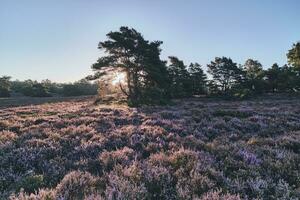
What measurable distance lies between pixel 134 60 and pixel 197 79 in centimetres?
2454

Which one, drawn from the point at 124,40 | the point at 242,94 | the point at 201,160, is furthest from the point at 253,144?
the point at 242,94

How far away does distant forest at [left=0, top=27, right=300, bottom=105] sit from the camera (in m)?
44.8

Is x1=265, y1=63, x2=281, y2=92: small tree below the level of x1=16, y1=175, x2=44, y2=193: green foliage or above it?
above

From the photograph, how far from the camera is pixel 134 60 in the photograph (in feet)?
150

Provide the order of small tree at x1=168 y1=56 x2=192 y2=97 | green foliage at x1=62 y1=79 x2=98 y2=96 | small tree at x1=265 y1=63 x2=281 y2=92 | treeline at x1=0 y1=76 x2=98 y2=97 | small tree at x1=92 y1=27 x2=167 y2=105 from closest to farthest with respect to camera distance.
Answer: small tree at x1=92 y1=27 x2=167 y2=105
small tree at x1=168 y1=56 x2=192 y2=97
small tree at x1=265 y1=63 x2=281 y2=92
treeline at x1=0 y1=76 x2=98 y2=97
green foliage at x1=62 y1=79 x2=98 y2=96

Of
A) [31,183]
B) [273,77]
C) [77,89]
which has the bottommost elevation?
[31,183]

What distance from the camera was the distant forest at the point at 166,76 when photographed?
44844mm

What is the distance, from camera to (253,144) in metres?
10.3

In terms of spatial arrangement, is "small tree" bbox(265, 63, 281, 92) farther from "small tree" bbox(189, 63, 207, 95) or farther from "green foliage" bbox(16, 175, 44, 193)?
"green foliage" bbox(16, 175, 44, 193)

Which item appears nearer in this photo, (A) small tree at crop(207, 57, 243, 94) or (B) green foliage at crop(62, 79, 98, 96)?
(A) small tree at crop(207, 57, 243, 94)

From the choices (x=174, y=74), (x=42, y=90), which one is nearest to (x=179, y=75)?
(x=174, y=74)

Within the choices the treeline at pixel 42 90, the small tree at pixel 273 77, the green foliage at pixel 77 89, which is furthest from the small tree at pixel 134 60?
the green foliage at pixel 77 89

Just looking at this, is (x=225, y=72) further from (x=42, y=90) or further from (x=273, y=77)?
(x=42, y=90)

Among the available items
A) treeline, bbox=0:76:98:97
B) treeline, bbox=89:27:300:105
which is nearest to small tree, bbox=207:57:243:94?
treeline, bbox=89:27:300:105
